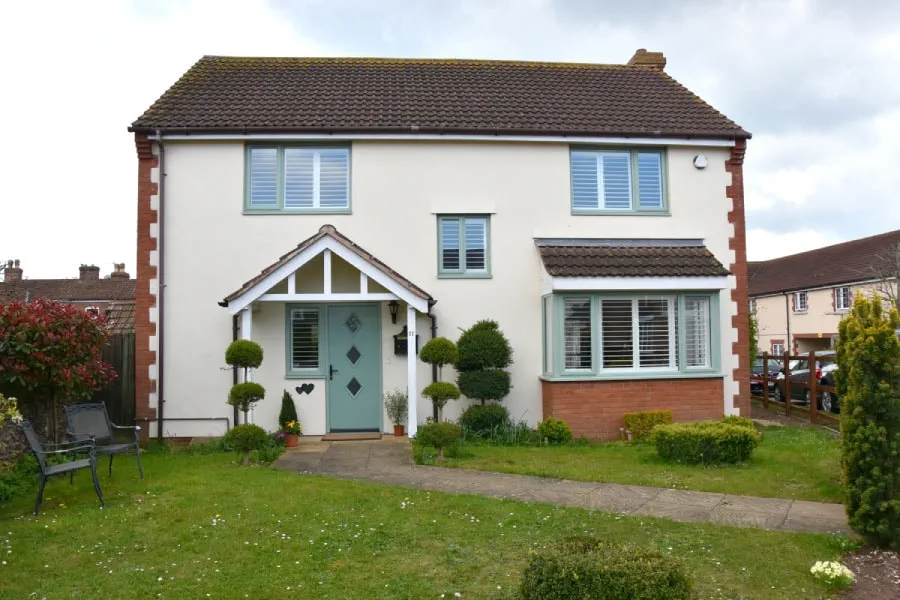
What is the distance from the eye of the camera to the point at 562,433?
12023 mm

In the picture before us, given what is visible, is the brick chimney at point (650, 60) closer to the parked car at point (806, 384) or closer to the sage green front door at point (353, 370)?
the parked car at point (806, 384)

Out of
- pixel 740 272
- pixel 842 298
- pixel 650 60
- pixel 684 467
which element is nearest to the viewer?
pixel 684 467

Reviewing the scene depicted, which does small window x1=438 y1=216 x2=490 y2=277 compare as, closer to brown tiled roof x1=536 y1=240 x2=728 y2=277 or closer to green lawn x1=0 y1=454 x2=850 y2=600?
brown tiled roof x1=536 y1=240 x2=728 y2=277

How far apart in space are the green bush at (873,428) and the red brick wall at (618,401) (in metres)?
6.13

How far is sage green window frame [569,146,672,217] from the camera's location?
13.7 m

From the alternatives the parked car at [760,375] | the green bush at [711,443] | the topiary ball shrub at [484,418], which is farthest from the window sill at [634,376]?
the parked car at [760,375]

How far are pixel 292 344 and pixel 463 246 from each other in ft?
12.4

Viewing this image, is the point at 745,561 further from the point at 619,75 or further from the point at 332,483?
the point at 619,75

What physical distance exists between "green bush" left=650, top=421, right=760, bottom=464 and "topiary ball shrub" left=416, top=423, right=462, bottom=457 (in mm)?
3190

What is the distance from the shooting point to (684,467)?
9.80m

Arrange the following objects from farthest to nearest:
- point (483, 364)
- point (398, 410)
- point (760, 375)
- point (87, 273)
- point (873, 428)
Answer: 1. point (87, 273)
2. point (760, 375)
3. point (398, 410)
4. point (483, 364)
5. point (873, 428)

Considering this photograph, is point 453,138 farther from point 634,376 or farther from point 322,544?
point 322,544

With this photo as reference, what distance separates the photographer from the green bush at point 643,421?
480 inches

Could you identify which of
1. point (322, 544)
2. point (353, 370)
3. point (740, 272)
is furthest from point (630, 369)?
point (322, 544)
